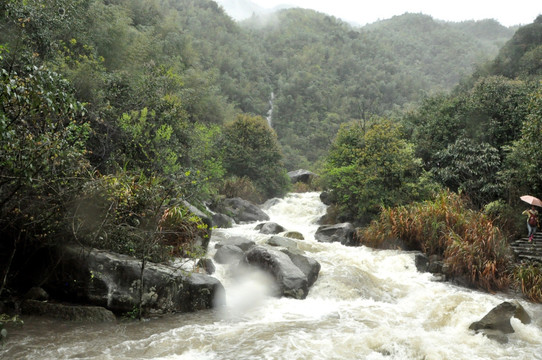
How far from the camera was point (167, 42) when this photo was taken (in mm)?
29203

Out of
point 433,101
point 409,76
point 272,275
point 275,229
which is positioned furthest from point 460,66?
point 272,275

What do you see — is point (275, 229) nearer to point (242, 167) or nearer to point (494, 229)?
point (494, 229)

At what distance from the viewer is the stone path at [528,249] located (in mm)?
10133

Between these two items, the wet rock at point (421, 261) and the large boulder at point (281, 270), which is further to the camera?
the wet rock at point (421, 261)

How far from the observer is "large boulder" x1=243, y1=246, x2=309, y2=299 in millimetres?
8680

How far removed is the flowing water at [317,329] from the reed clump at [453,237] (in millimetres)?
758

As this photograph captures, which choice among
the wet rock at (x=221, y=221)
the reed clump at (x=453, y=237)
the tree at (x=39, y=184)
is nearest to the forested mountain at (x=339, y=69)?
the wet rock at (x=221, y=221)

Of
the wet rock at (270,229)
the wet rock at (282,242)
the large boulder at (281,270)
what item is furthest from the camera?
the wet rock at (270,229)

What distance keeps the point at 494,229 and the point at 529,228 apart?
1346 millimetres

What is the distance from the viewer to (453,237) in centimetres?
1100

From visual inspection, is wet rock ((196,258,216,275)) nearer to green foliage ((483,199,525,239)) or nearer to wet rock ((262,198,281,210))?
green foliage ((483,199,525,239))

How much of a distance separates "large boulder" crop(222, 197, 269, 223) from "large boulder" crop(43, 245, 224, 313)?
36.4 feet

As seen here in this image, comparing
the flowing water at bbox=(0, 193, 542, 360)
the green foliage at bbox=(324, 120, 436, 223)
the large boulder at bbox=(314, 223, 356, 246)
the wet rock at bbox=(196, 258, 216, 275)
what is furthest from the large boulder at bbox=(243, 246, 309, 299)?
the green foliage at bbox=(324, 120, 436, 223)

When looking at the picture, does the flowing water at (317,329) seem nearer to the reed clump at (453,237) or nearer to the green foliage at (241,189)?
the reed clump at (453,237)
